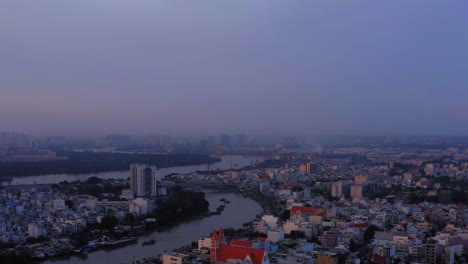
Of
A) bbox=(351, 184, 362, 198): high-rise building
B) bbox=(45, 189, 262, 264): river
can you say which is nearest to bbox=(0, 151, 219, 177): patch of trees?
bbox=(45, 189, 262, 264): river

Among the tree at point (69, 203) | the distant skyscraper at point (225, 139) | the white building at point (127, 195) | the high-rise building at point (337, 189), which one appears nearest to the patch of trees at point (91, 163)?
the distant skyscraper at point (225, 139)

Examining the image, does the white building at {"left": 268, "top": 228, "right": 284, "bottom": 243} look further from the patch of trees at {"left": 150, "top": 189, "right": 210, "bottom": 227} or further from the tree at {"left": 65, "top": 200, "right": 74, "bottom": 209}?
the tree at {"left": 65, "top": 200, "right": 74, "bottom": 209}

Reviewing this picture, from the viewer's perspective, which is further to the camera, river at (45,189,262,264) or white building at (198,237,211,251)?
river at (45,189,262,264)

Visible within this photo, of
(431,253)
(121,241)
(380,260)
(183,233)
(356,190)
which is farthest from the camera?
(356,190)

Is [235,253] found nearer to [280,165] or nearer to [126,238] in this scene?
[126,238]

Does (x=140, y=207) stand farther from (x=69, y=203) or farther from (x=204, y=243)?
(x=204, y=243)

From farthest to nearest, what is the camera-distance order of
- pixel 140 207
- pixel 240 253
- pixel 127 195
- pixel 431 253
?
pixel 127 195, pixel 140 207, pixel 431 253, pixel 240 253

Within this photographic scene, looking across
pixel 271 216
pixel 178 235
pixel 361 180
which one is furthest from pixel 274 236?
pixel 361 180
